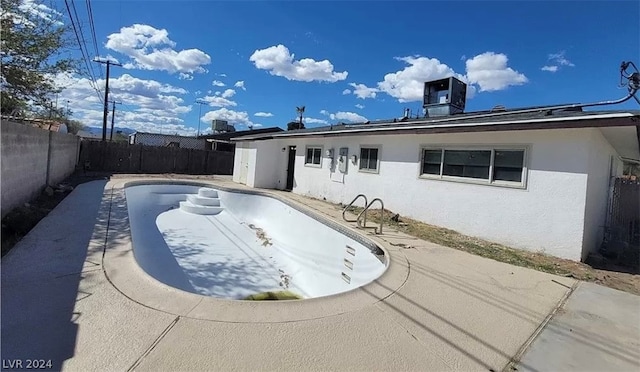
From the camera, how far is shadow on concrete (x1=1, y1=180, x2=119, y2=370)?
93.2 inches

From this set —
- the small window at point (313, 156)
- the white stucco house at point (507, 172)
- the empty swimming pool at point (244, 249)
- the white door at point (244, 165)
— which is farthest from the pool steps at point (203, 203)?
the white stucco house at point (507, 172)

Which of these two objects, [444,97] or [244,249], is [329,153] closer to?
[244,249]

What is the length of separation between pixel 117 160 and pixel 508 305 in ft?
68.1

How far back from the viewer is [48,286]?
338 cm

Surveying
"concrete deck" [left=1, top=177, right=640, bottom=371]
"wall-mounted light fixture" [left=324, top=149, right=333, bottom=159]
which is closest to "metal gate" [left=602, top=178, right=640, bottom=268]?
"concrete deck" [left=1, top=177, right=640, bottom=371]

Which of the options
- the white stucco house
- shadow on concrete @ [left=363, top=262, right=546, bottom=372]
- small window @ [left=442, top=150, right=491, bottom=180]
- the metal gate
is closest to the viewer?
shadow on concrete @ [left=363, top=262, right=546, bottom=372]

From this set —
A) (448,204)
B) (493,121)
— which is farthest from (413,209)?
(493,121)

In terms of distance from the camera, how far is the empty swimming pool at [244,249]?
6.39 metres

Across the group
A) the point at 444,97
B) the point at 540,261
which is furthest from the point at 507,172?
the point at 444,97

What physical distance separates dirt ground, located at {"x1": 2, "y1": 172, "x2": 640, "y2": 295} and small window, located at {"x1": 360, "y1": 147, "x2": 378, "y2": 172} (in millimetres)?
2783

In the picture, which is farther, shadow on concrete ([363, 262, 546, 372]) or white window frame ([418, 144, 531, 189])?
white window frame ([418, 144, 531, 189])

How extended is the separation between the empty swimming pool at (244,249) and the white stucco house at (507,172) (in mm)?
2711

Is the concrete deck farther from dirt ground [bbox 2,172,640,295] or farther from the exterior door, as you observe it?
the exterior door

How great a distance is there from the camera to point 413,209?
8.87 metres
